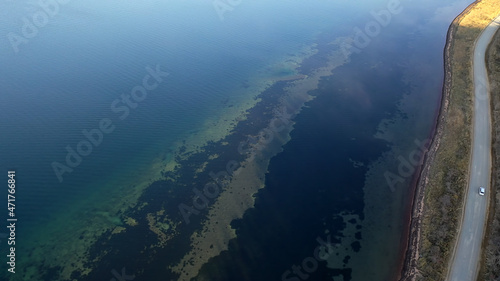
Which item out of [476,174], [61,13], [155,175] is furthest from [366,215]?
[61,13]

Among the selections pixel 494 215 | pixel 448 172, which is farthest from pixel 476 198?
pixel 448 172

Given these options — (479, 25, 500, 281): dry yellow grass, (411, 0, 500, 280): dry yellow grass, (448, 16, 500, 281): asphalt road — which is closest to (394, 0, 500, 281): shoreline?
(411, 0, 500, 280): dry yellow grass

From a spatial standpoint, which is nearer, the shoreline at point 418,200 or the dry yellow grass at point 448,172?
the dry yellow grass at point 448,172

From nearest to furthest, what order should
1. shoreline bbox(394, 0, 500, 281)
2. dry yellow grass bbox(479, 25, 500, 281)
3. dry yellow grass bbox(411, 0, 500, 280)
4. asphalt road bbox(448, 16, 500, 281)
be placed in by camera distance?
1. dry yellow grass bbox(479, 25, 500, 281)
2. asphalt road bbox(448, 16, 500, 281)
3. dry yellow grass bbox(411, 0, 500, 280)
4. shoreline bbox(394, 0, 500, 281)

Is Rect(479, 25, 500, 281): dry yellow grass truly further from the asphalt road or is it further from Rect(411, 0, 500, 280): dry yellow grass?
Rect(411, 0, 500, 280): dry yellow grass

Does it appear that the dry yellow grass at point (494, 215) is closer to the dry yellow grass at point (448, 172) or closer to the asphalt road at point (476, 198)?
the asphalt road at point (476, 198)

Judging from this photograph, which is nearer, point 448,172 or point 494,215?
point 494,215

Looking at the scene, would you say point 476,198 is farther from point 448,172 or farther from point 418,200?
point 418,200

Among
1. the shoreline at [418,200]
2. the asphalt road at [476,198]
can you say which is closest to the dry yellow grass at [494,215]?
the asphalt road at [476,198]
